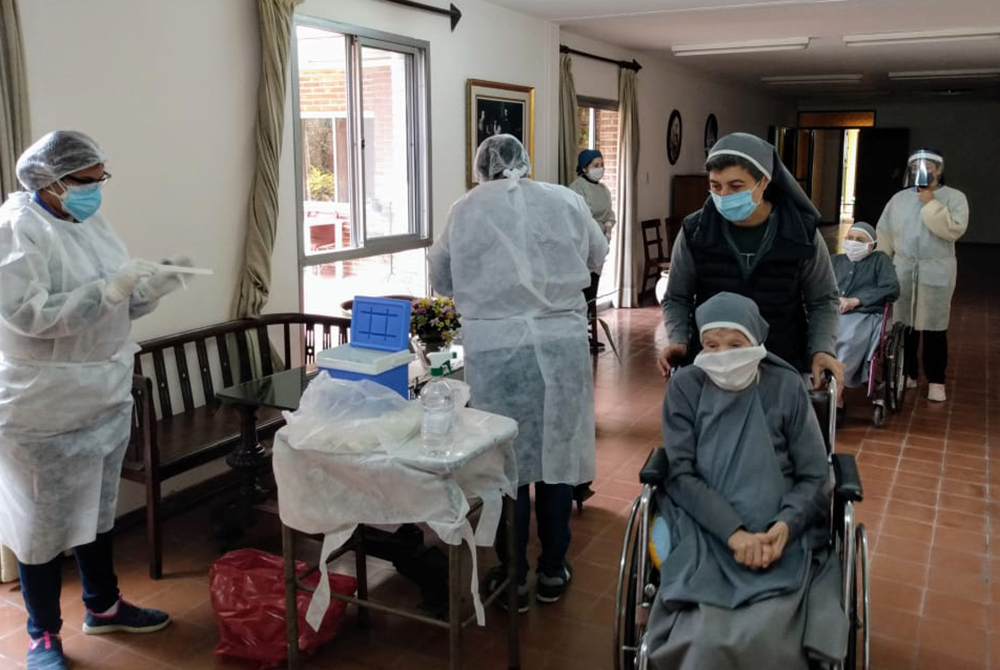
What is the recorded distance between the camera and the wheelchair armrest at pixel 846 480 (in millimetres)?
1985

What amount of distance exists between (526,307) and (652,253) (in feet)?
20.6

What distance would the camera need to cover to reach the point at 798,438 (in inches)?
82.5

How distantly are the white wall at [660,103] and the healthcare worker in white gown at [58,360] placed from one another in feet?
16.5

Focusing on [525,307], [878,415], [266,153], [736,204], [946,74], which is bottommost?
[878,415]

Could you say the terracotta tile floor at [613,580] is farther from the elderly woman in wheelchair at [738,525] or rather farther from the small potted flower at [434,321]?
the small potted flower at [434,321]

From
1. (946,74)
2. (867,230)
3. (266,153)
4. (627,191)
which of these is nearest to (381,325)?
(266,153)

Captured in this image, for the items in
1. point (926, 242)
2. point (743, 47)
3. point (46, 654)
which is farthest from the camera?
point (743, 47)

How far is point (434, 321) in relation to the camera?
3.07 meters

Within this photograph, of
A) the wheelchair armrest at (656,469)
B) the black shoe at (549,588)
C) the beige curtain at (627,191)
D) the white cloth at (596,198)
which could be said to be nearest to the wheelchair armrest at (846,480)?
the wheelchair armrest at (656,469)

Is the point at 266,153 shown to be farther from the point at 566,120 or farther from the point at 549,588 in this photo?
the point at 566,120

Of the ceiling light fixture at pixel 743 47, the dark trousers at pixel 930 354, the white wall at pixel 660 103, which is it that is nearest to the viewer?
the dark trousers at pixel 930 354

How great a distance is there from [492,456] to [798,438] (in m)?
0.74

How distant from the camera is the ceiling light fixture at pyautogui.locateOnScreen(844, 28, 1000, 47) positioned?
652cm

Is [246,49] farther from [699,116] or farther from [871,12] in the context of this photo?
[699,116]
